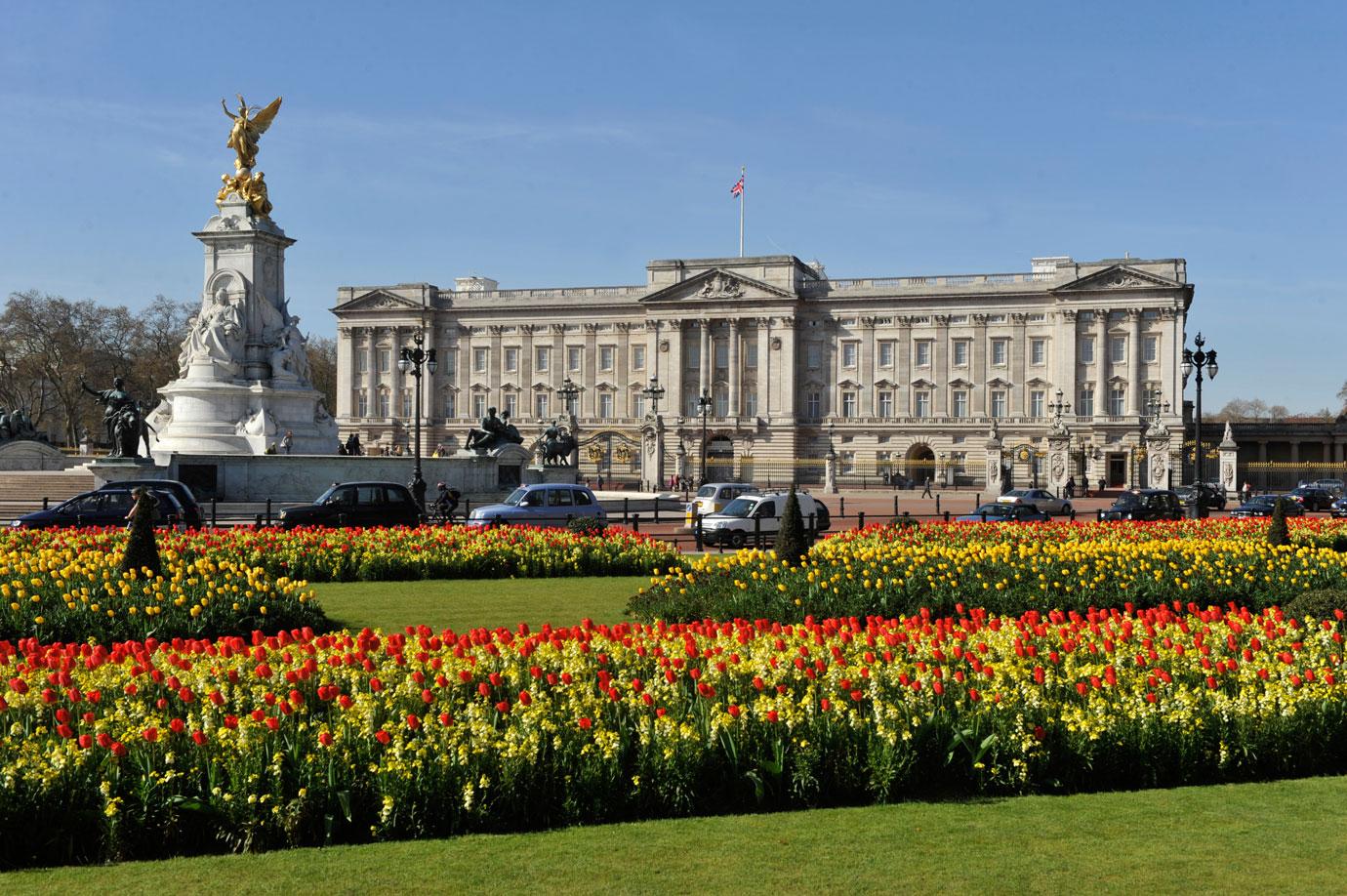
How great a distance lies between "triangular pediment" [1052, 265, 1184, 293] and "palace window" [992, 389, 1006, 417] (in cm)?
→ 864

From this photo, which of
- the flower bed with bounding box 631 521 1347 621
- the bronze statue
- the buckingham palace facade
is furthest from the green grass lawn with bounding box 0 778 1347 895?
the buckingham palace facade

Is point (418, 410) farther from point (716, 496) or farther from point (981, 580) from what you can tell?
point (981, 580)

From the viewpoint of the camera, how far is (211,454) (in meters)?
37.7

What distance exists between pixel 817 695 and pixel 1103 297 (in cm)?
9178

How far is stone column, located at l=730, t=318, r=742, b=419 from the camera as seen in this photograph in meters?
103

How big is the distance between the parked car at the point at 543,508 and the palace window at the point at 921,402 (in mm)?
72817

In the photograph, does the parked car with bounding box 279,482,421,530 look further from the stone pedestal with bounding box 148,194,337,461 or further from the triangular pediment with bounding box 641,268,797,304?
the triangular pediment with bounding box 641,268,797,304

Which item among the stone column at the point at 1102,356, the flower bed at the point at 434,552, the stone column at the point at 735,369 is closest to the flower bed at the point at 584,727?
the flower bed at the point at 434,552

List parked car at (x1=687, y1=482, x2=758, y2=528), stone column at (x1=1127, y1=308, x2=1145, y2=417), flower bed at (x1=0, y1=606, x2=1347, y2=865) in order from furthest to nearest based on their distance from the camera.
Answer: stone column at (x1=1127, y1=308, x2=1145, y2=417) → parked car at (x1=687, y1=482, x2=758, y2=528) → flower bed at (x1=0, y1=606, x2=1347, y2=865)

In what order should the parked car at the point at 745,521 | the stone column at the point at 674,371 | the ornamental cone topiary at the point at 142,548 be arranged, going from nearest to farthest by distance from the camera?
the ornamental cone topiary at the point at 142,548, the parked car at the point at 745,521, the stone column at the point at 674,371

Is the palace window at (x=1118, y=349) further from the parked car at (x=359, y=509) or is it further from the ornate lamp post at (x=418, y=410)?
the parked car at (x=359, y=509)

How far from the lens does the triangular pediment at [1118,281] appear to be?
93.2 metres

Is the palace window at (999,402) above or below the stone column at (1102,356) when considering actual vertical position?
below

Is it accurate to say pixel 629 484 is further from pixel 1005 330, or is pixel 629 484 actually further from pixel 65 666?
pixel 65 666
